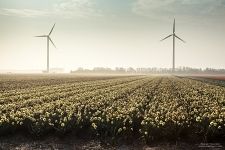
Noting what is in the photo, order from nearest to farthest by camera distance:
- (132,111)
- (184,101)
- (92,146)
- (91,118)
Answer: (92,146), (91,118), (132,111), (184,101)

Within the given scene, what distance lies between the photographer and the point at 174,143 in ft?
47.2

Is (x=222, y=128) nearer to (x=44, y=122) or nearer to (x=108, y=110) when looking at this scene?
(x=108, y=110)

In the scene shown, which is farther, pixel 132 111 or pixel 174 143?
pixel 132 111

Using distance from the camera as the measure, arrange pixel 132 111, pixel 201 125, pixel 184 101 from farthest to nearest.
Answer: pixel 184 101
pixel 132 111
pixel 201 125

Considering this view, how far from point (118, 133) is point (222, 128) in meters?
4.34

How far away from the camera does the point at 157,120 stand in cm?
1514

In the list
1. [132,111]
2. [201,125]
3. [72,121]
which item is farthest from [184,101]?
[72,121]

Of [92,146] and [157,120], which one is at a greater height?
[157,120]

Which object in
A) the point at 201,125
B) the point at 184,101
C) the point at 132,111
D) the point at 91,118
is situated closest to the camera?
the point at 201,125

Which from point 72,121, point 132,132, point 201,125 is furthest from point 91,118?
point 201,125

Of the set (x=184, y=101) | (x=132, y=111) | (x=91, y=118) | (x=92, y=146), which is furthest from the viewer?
(x=184, y=101)

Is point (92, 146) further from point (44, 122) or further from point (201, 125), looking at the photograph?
point (201, 125)

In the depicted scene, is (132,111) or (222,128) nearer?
(222,128)

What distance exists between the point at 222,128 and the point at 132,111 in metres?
4.82
